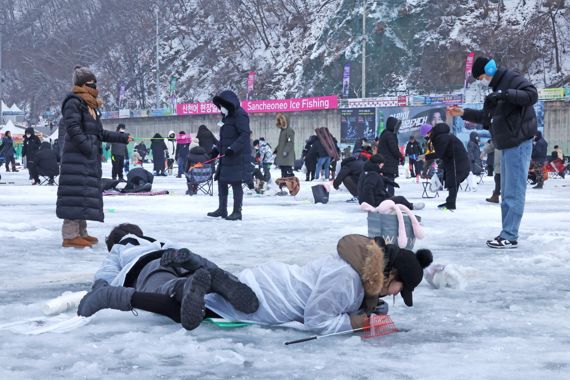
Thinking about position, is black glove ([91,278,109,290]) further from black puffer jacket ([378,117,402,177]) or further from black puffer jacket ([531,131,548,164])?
black puffer jacket ([531,131,548,164])

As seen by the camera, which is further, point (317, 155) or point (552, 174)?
point (552, 174)

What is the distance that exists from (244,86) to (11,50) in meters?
43.1

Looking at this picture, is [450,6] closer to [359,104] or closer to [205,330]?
[359,104]

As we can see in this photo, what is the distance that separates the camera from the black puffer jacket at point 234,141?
30.8 ft

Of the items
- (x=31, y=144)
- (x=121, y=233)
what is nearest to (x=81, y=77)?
(x=121, y=233)

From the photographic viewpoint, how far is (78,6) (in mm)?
91688

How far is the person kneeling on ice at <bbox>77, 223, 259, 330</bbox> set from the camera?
3428mm

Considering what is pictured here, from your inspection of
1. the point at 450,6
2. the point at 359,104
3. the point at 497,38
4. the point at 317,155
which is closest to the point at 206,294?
the point at 317,155

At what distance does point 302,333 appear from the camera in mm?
3607

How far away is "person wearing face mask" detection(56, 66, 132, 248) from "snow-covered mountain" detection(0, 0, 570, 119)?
42397 millimetres

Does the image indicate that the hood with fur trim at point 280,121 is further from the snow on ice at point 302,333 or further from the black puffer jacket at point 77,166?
the black puffer jacket at point 77,166

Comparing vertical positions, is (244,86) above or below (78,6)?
below

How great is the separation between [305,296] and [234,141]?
19.8 feet

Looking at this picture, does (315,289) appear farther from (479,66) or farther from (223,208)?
(223,208)
